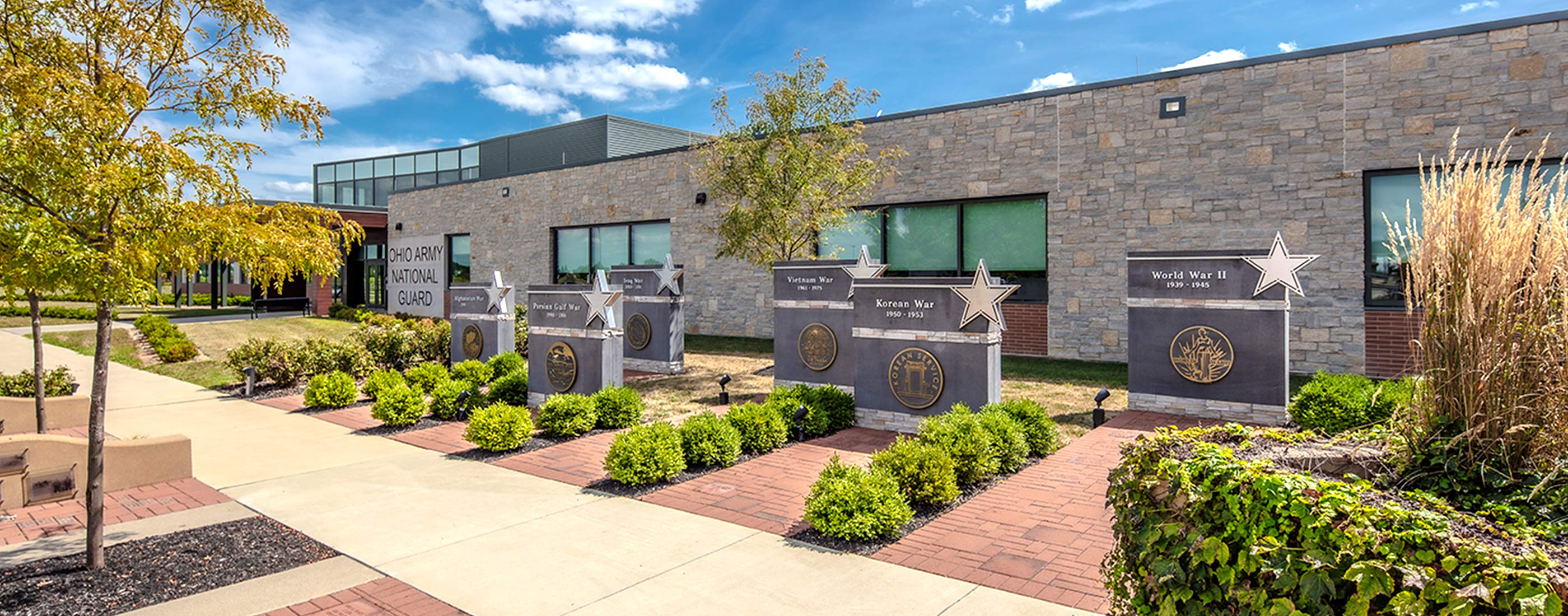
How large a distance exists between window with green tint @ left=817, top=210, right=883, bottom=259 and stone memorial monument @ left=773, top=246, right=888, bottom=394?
201 inches

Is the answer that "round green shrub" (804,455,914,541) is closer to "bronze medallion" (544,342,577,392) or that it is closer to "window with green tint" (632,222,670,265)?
"bronze medallion" (544,342,577,392)

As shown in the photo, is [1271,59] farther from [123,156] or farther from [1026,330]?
[123,156]

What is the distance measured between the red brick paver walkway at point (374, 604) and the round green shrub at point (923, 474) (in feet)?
11.5

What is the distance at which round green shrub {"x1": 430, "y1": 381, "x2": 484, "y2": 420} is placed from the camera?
11328 mm

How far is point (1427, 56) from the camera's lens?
13.1 metres

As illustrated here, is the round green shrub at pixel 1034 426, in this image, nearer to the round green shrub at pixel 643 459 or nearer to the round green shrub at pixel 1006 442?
the round green shrub at pixel 1006 442

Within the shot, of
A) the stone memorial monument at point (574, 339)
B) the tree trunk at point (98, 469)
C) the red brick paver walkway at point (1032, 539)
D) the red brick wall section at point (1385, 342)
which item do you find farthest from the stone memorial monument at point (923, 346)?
the red brick wall section at point (1385, 342)

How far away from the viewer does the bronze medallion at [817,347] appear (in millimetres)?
13188

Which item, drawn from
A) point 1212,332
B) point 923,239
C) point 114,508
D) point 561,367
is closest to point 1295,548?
point 1212,332

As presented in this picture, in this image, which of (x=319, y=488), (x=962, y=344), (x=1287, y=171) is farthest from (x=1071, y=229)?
(x=319, y=488)

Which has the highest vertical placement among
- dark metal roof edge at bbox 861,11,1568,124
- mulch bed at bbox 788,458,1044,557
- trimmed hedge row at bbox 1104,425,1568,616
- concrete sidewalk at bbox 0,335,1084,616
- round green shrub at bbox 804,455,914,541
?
dark metal roof edge at bbox 861,11,1568,124

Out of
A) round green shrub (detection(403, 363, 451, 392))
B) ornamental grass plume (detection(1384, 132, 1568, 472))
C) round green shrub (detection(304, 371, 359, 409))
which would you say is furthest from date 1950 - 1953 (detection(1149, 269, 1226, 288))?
round green shrub (detection(304, 371, 359, 409))

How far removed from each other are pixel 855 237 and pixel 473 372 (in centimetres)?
988

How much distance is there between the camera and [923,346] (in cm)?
1022
